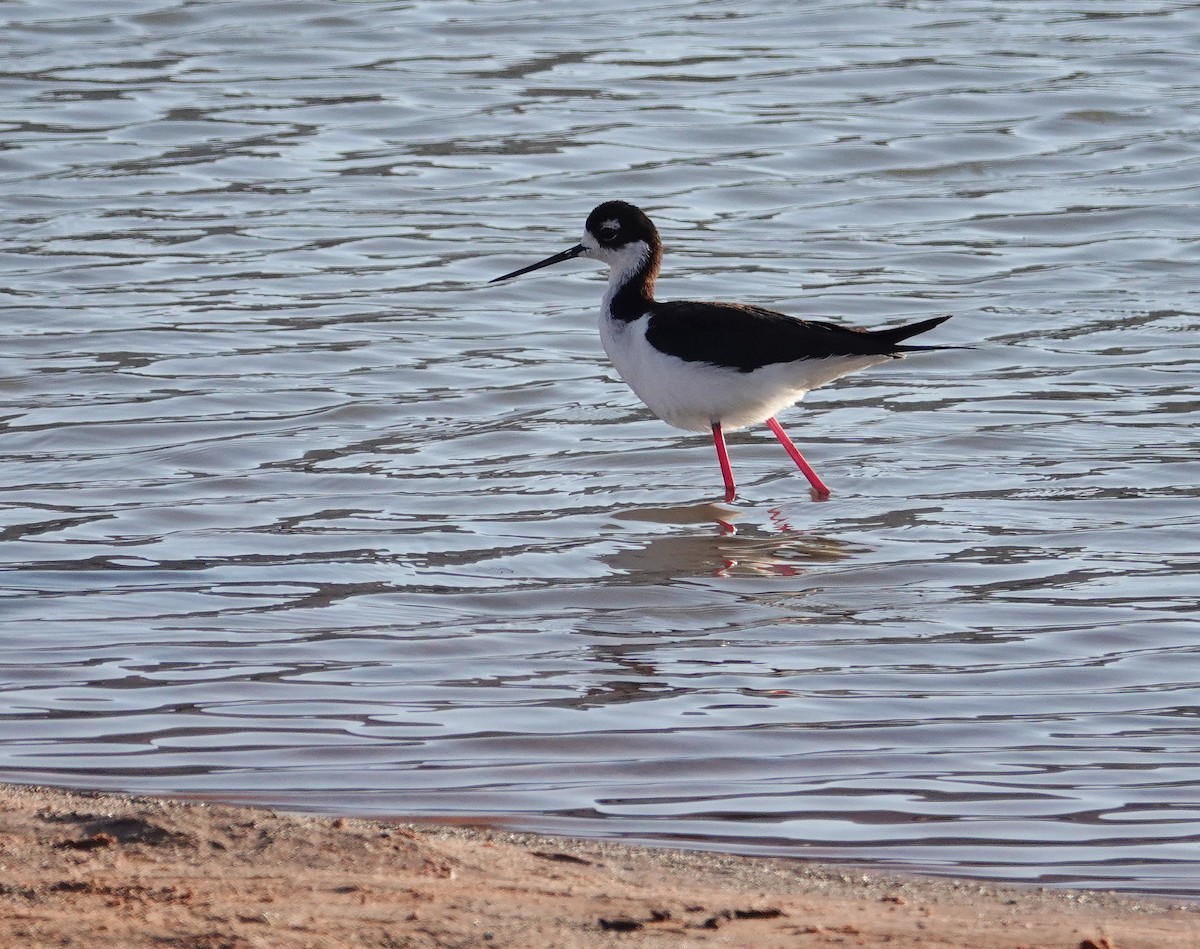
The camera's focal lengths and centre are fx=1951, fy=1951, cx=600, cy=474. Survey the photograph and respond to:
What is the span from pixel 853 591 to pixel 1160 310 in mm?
4571

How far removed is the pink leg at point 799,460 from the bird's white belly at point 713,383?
155 mm

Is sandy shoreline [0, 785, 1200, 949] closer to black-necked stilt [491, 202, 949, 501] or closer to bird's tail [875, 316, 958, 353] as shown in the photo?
bird's tail [875, 316, 958, 353]

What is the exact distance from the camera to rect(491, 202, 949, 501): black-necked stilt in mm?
7758

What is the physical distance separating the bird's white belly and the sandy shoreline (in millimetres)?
3832

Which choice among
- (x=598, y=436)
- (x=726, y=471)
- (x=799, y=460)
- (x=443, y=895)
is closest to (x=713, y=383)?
(x=726, y=471)

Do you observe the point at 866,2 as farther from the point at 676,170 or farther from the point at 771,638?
the point at 771,638

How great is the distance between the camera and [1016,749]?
4.93 meters


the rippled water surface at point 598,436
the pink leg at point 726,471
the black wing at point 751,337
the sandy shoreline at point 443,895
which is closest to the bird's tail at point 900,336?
the black wing at point 751,337

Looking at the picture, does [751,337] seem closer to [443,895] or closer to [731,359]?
[731,359]

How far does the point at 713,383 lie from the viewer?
788 centimetres

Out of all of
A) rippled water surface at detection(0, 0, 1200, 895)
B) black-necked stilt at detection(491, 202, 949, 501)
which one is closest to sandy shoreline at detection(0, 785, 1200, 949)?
rippled water surface at detection(0, 0, 1200, 895)

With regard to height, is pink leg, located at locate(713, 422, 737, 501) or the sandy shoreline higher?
the sandy shoreline

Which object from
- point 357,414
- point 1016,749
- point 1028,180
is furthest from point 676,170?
point 1016,749

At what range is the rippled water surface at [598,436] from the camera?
488 centimetres
